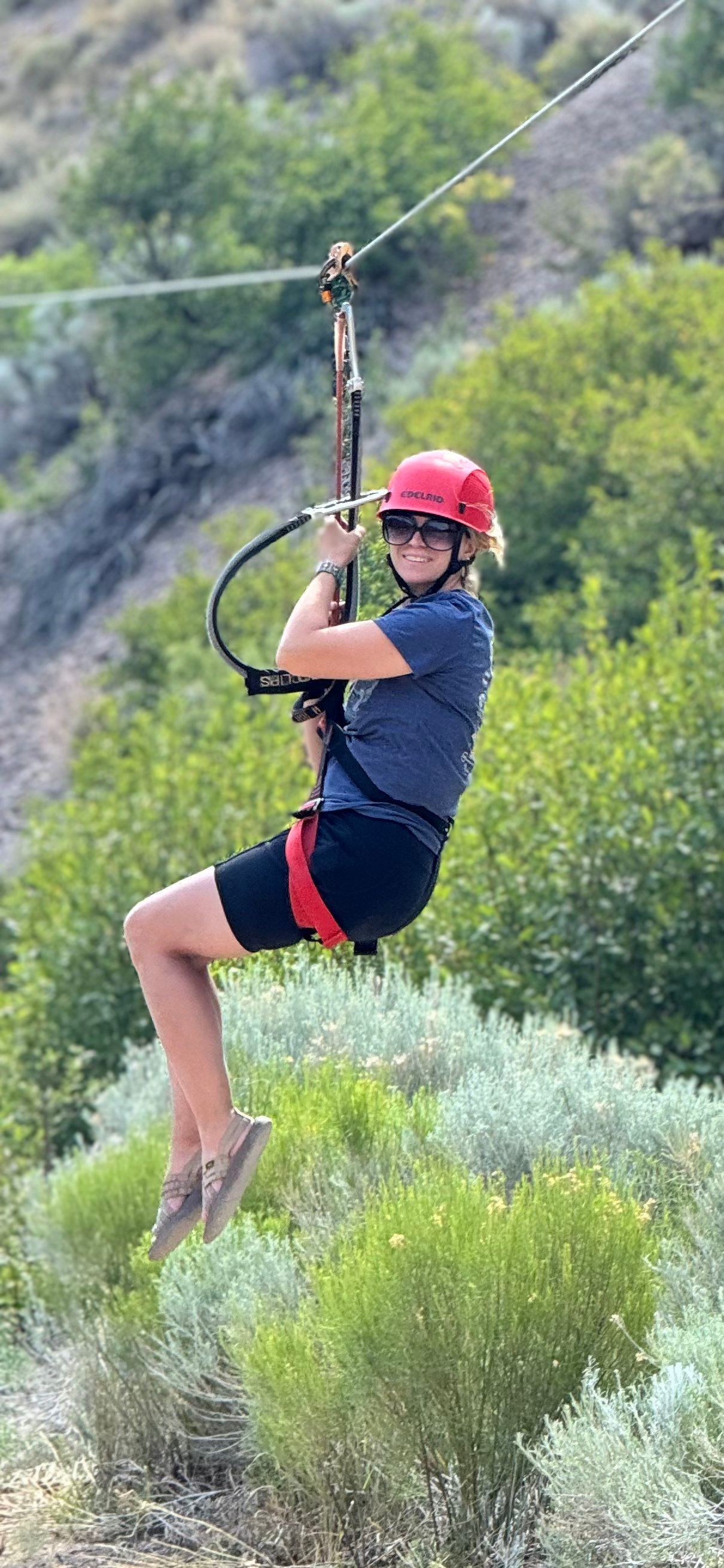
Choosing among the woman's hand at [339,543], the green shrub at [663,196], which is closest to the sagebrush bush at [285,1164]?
the woman's hand at [339,543]

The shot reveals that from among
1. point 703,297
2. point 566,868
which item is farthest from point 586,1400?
point 703,297

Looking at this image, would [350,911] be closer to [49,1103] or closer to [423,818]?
[423,818]

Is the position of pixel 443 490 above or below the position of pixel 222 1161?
above

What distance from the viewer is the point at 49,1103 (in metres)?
10.9

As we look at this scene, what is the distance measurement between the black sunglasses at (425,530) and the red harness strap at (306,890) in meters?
0.72

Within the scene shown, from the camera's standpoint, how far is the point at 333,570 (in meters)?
4.51

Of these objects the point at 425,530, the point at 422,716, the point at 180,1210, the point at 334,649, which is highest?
the point at 425,530

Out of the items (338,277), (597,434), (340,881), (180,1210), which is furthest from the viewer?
(597,434)

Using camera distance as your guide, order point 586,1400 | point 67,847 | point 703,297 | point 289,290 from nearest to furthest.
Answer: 1. point 586,1400
2. point 67,847
3. point 703,297
4. point 289,290

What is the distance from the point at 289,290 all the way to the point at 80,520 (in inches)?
176

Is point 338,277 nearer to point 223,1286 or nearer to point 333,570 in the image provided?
point 333,570

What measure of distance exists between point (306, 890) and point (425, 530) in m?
0.91

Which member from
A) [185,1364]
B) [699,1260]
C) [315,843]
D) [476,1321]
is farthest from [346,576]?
[185,1364]

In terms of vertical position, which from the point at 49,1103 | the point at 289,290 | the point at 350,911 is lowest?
the point at 49,1103
